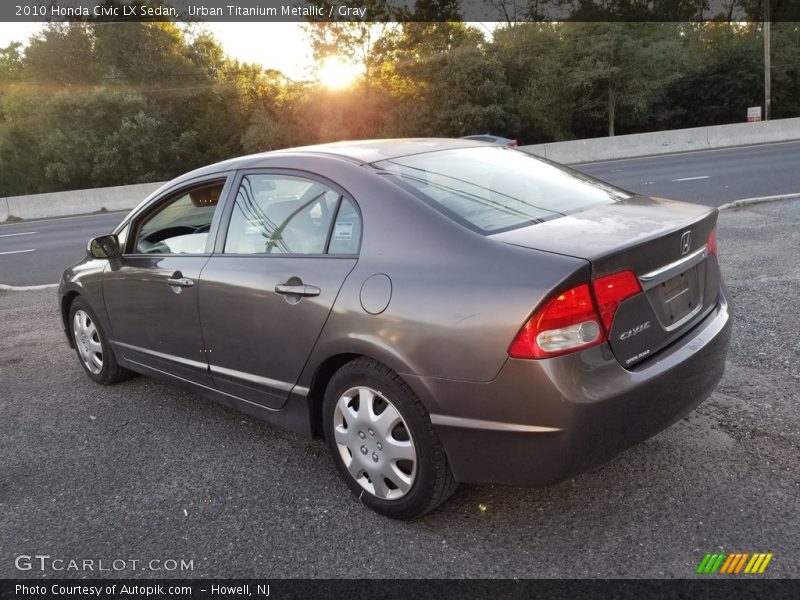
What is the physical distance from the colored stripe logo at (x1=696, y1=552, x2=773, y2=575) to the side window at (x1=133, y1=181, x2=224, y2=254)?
2.81 m

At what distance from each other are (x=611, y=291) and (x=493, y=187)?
3.09 ft

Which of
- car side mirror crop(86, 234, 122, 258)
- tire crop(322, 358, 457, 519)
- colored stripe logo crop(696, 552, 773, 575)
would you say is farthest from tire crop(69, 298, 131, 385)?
colored stripe logo crop(696, 552, 773, 575)

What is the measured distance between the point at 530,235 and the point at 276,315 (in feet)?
4.08

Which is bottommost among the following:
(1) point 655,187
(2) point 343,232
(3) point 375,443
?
(3) point 375,443

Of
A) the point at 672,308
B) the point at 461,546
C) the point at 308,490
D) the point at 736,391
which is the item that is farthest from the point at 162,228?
the point at 736,391

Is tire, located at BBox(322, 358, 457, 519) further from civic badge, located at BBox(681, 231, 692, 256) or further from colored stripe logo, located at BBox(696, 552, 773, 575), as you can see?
civic badge, located at BBox(681, 231, 692, 256)

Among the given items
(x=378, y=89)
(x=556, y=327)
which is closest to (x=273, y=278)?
(x=556, y=327)

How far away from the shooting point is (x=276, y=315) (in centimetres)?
314

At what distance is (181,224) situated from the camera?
13.5 feet

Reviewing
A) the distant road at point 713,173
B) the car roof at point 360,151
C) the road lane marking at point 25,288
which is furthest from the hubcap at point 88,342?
the distant road at point 713,173

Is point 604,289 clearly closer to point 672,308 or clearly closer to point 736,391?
point 672,308

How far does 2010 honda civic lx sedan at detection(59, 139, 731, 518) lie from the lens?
241cm

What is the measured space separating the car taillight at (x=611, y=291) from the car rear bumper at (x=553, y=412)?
126 millimetres
